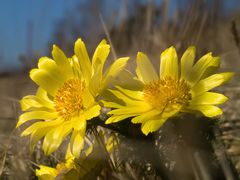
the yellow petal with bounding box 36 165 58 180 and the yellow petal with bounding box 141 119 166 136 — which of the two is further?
the yellow petal with bounding box 36 165 58 180

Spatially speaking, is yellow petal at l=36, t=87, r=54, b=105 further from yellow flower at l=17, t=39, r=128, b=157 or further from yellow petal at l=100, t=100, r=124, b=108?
yellow petal at l=100, t=100, r=124, b=108

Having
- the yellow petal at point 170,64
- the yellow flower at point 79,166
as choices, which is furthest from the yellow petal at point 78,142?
the yellow petal at point 170,64

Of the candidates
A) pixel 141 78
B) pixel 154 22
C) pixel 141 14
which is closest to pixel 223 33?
pixel 154 22

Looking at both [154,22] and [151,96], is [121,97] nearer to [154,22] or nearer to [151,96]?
[151,96]

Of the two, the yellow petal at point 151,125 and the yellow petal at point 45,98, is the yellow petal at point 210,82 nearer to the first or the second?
the yellow petal at point 151,125

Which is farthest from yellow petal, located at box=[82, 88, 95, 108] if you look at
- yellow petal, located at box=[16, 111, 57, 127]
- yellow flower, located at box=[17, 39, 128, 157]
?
yellow petal, located at box=[16, 111, 57, 127]

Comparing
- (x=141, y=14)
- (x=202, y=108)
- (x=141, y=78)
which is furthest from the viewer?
(x=141, y=14)

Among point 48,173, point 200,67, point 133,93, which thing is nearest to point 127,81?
point 133,93
